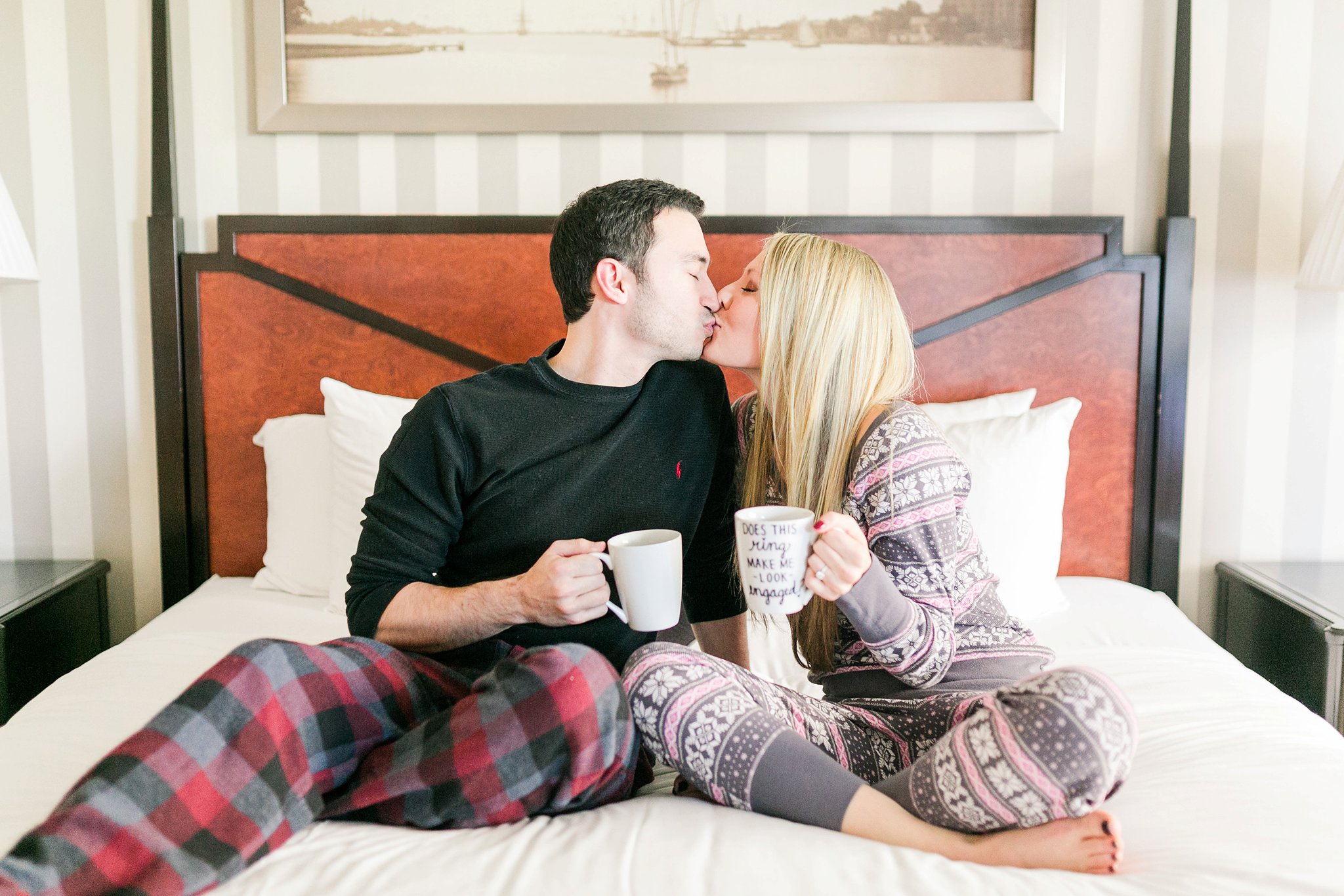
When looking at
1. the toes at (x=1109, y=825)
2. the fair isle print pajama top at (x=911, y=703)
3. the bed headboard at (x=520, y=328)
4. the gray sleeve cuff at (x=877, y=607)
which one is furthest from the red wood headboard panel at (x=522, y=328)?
the toes at (x=1109, y=825)

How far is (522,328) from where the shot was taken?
1910 millimetres

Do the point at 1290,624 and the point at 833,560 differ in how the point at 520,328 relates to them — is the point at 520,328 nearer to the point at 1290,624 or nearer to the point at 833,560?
the point at 833,560

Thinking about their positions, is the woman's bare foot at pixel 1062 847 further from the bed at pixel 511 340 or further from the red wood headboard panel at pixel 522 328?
the red wood headboard panel at pixel 522 328

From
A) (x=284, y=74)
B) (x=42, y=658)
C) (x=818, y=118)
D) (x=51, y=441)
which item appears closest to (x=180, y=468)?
(x=51, y=441)

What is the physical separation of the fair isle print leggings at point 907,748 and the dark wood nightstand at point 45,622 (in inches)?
52.1

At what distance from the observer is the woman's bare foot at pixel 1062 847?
81 cm

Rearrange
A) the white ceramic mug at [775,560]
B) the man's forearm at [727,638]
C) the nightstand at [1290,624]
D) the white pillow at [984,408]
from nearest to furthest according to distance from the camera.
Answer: the white ceramic mug at [775,560], the man's forearm at [727,638], the nightstand at [1290,624], the white pillow at [984,408]

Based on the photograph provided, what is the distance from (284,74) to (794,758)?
1.76m

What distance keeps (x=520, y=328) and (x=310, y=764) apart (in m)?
1.18

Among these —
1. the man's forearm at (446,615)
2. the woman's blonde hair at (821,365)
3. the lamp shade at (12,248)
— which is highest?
the lamp shade at (12,248)

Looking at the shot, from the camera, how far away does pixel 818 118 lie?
187 cm

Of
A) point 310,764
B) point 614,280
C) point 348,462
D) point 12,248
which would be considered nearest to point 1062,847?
point 310,764

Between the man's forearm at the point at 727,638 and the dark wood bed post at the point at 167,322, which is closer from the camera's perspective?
the man's forearm at the point at 727,638

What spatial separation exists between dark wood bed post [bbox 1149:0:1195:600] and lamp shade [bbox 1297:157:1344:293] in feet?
0.68
